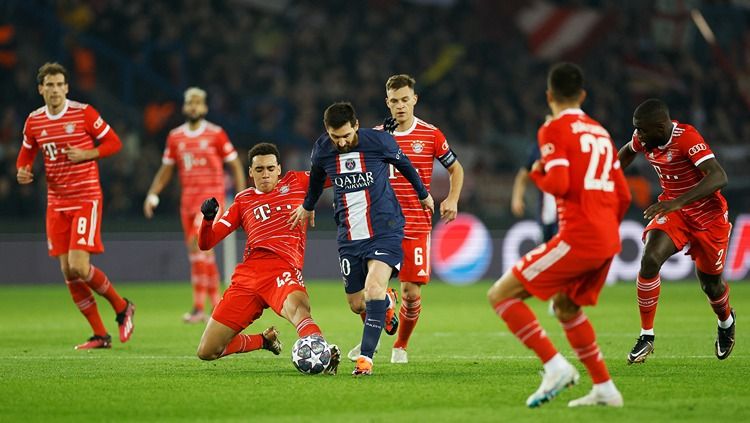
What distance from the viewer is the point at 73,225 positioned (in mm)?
11078

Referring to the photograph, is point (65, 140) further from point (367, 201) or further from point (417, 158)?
point (367, 201)

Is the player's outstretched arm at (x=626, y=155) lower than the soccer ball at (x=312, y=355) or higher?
higher

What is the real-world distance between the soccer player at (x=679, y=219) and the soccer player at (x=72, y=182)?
482 centimetres

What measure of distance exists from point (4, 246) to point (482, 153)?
349 inches

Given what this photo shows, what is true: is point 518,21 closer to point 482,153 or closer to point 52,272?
point 482,153

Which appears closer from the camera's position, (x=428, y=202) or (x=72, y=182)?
(x=428, y=202)

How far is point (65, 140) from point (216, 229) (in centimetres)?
277

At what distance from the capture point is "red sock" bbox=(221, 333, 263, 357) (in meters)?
9.11

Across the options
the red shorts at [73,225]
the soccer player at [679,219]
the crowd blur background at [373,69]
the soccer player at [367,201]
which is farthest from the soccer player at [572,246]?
the crowd blur background at [373,69]

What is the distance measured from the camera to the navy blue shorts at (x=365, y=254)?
854 cm

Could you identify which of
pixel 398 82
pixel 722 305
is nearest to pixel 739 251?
pixel 722 305

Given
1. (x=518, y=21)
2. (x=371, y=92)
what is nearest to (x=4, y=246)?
(x=371, y=92)

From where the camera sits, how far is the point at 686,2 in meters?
24.7

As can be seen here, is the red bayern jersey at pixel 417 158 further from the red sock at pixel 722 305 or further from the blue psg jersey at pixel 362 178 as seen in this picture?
the red sock at pixel 722 305
